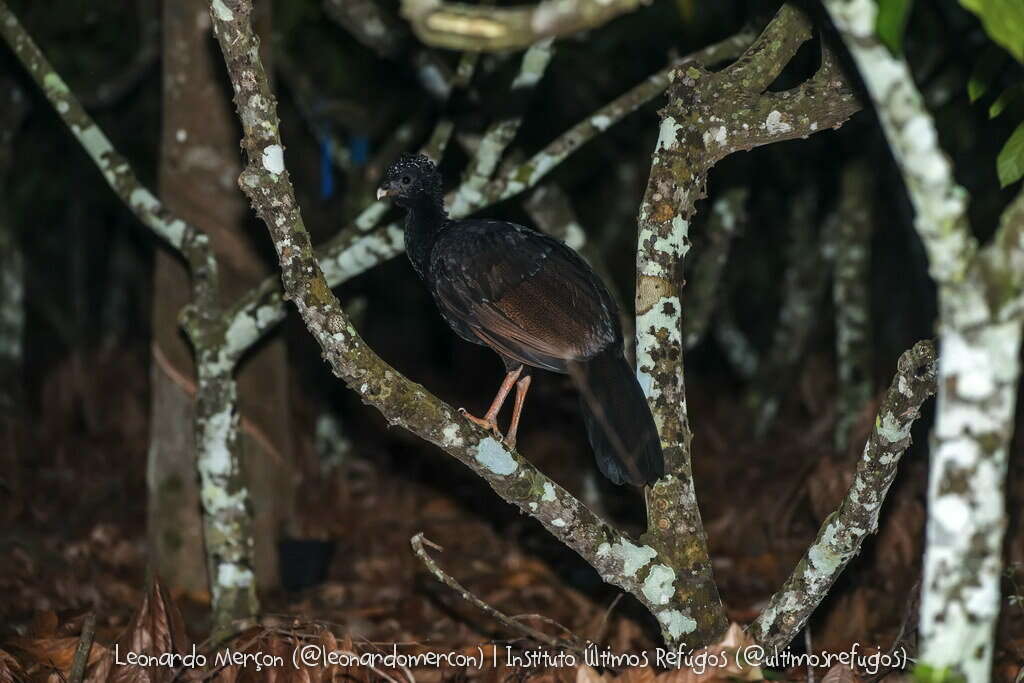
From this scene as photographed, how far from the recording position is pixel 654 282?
4262 mm

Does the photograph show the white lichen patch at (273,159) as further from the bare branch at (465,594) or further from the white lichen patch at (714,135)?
the white lichen patch at (714,135)

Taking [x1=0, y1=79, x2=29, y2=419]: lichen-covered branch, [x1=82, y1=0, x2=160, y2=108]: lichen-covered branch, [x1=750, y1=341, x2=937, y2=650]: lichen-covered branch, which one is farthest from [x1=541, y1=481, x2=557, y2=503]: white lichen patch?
[x1=0, y1=79, x2=29, y2=419]: lichen-covered branch

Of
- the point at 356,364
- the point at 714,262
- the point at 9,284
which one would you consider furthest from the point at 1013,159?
the point at 9,284

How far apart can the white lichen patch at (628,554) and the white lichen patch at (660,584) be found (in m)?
0.05

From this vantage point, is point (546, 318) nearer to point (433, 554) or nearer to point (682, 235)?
point (682, 235)

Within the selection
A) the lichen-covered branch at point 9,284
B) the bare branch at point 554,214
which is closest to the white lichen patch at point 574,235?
the bare branch at point 554,214

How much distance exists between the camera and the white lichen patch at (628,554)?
4.11m

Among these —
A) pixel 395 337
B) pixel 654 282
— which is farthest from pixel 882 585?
pixel 395 337

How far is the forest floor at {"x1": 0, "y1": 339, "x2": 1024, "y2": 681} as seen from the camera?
4859mm

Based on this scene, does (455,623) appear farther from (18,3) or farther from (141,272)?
(141,272)

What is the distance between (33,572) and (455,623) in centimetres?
263

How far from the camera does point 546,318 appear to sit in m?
4.54

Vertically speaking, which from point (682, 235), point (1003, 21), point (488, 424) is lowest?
point (488, 424)

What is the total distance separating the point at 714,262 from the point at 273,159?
4939 millimetres
